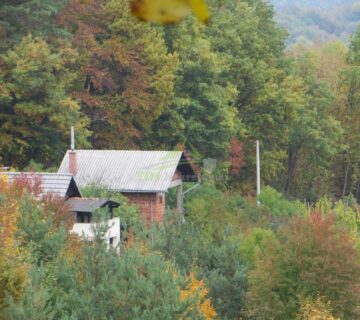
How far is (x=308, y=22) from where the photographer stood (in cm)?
13288

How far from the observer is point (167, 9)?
4.45 ft

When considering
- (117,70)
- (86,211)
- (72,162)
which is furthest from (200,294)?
(117,70)

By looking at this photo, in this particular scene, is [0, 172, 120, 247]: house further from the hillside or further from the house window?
the hillside

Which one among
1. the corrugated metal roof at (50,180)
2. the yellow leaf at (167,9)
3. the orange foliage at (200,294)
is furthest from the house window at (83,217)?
the yellow leaf at (167,9)

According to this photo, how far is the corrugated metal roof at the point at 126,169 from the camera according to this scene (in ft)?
99.3

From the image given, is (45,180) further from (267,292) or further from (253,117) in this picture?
(253,117)

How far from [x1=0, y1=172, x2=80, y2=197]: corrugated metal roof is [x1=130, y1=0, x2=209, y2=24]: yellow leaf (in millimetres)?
22551

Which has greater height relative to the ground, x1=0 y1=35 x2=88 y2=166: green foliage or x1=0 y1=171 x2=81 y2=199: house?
x1=0 y1=35 x2=88 y2=166: green foliage

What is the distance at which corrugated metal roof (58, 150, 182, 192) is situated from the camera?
30.3m

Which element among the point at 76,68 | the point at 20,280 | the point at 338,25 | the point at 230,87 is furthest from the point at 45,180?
the point at 338,25

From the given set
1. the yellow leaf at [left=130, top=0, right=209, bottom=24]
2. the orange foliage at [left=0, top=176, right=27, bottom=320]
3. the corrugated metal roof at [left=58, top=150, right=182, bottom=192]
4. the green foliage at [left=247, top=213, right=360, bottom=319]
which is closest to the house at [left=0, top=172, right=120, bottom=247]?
the corrugated metal roof at [left=58, top=150, right=182, bottom=192]

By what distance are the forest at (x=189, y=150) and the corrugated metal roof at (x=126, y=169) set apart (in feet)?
3.45

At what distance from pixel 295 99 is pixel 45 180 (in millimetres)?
25065

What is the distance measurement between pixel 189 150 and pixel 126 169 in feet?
35.9
